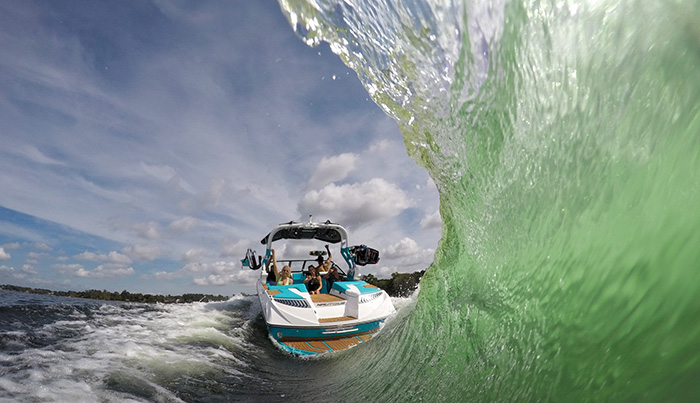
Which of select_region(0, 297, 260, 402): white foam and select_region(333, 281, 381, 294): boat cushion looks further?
select_region(333, 281, 381, 294): boat cushion

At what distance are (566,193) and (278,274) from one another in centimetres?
981

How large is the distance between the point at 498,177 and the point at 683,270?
1512 mm

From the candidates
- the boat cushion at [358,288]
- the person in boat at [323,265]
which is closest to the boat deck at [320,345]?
the boat cushion at [358,288]

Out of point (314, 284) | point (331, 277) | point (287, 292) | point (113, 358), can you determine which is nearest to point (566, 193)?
point (113, 358)

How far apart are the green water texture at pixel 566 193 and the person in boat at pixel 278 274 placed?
291 inches

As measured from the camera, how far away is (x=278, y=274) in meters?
10.8

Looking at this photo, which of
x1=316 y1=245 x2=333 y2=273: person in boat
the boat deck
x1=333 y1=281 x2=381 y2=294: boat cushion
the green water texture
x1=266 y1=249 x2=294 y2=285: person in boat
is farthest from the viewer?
x1=316 y1=245 x2=333 y2=273: person in boat

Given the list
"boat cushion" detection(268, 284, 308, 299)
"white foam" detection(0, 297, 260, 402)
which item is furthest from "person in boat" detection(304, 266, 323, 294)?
"white foam" detection(0, 297, 260, 402)

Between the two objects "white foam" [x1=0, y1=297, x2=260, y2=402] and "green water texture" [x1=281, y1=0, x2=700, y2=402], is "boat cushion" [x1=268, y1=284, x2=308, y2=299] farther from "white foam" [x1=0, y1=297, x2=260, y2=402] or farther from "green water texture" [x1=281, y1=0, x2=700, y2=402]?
"green water texture" [x1=281, y1=0, x2=700, y2=402]

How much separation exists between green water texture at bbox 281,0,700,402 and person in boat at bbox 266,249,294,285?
7384mm

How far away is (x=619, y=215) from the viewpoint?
4.86 ft

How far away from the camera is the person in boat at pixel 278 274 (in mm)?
10438

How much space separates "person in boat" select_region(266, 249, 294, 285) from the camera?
10.4 m

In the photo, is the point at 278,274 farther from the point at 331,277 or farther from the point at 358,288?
the point at 358,288
